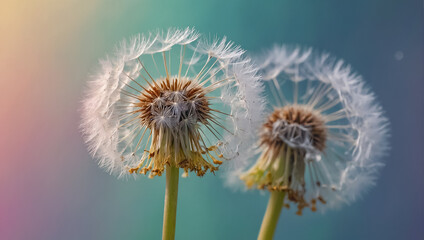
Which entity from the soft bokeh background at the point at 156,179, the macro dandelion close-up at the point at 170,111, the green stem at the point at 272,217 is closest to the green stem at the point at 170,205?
the macro dandelion close-up at the point at 170,111

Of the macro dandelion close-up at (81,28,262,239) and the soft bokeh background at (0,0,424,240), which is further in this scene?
the soft bokeh background at (0,0,424,240)

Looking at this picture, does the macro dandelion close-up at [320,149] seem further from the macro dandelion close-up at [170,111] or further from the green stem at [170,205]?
the green stem at [170,205]

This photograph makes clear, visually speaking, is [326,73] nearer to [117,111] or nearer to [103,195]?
[117,111]

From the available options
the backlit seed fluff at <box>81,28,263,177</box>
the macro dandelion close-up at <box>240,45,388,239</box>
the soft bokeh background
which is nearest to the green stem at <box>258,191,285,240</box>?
the macro dandelion close-up at <box>240,45,388,239</box>

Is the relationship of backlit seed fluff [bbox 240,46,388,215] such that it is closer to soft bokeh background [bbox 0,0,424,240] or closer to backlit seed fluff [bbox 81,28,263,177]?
backlit seed fluff [bbox 81,28,263,177]

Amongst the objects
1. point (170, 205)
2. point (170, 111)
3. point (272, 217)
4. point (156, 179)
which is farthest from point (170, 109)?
point (156, 179)

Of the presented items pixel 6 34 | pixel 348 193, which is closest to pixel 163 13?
pixel 6 34

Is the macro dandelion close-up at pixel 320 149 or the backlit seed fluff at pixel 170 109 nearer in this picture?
the backlit seed fluff at pixel 170 109
